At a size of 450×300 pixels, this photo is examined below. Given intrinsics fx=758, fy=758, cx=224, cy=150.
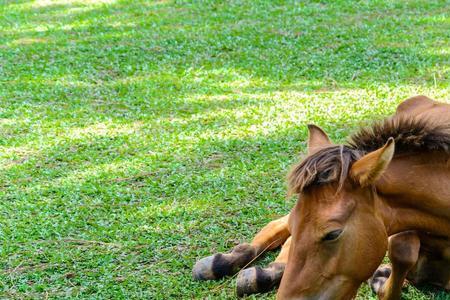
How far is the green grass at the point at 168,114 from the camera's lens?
4.95 metres

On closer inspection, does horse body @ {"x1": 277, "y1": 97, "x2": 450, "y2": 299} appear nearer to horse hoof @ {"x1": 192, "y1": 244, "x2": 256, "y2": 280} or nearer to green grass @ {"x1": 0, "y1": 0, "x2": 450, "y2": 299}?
green grass @ {"x1": 0, "y1": 0, "x2": 450, "y2": 299}

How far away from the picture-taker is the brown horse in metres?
3.47

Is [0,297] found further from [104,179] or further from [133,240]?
[104,179]

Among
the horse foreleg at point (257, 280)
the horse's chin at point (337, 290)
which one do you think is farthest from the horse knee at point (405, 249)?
the horse foreleg at point (257, 280)

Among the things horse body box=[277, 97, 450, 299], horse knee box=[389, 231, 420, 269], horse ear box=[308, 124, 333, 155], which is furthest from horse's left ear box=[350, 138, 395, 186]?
horse knee box=[389, 231, 420, 269]

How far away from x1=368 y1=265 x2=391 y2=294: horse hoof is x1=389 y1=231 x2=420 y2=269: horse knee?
1.07 feet

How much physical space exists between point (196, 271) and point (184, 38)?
5.36 metres

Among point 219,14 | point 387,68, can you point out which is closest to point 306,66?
point 387,68

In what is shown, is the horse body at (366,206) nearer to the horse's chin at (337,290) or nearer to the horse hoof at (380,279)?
the horse's chin at (337,290)

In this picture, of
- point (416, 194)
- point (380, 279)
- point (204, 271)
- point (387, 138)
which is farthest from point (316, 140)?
point (204, 271)

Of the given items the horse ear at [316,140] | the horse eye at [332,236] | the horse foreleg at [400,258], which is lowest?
the horse foreleg at [400,258]

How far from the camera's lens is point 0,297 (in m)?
4.52

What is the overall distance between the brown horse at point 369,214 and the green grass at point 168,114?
12.2 inches

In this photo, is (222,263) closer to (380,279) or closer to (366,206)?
(380,279)
